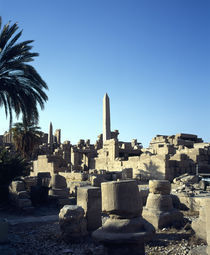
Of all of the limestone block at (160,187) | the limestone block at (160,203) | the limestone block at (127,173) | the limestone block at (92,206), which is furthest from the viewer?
the limestone block at (127,173)

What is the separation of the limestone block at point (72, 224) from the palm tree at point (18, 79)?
6.20 metres

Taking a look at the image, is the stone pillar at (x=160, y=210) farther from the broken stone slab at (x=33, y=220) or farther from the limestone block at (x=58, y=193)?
the limestone block at (x=58, y=193)

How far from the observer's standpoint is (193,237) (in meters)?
6.37

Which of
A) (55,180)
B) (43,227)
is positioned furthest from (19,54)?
(43,227)

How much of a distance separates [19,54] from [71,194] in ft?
23.3

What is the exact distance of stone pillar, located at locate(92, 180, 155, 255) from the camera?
14.2 feet

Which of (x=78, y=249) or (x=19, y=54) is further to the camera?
(x=19, y=54)

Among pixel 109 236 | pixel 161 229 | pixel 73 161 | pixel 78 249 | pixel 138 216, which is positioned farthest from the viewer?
pixel 73 161

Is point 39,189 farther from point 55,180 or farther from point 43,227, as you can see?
point 43,227

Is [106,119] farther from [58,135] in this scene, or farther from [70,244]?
[70,244]

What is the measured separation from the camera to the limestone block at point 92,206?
7.54 metres

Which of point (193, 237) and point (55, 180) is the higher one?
point (55, 180)

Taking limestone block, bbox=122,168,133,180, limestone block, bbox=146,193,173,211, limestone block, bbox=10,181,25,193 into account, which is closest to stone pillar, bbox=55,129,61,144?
limestone block, bbox=122,168,133,180

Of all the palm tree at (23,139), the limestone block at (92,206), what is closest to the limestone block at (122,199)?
the limestone block at (92,206)
